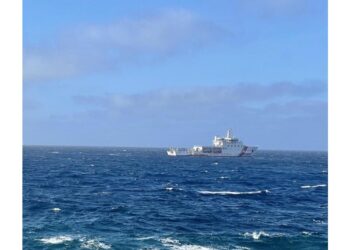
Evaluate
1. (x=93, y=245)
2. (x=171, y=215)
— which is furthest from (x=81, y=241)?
(x=171, y=215)

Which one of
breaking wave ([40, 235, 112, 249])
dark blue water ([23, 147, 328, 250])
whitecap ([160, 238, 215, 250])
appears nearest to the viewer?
breaking wave ([40, 235, 112, 249])

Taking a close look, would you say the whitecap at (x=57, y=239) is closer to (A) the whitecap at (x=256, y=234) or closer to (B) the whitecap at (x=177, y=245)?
(B) the whitecap at (x=177, y=245)

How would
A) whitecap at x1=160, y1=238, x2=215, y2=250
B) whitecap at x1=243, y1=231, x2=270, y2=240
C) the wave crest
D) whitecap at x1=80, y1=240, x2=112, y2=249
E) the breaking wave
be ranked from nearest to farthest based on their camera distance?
whitecap at x1=80, y1=240, x2=112, y2=249, the breaking wave, whitecap at x1=160, y1=238, x2=215, y2=250, the wave crest, whitecap at x1=243, y1=231, x2=270, y2=240

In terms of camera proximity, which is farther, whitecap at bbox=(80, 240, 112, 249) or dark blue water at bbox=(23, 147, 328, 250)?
dark blue water at bbox=(23, 147, 328, 250)

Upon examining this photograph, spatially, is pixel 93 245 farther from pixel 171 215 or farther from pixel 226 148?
pixel 226 148

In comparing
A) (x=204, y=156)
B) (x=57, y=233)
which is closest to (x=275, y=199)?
(x=57, y=233)

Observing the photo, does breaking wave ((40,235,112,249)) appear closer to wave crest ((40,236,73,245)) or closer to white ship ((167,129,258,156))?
wave crest ((40,236,73,245))

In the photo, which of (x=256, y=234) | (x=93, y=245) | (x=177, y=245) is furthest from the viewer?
(x=256, y=234)


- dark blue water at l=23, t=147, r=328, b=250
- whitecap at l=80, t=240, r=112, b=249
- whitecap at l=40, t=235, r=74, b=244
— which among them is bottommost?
dark blue water at l=23, t=147, r=328, b=250

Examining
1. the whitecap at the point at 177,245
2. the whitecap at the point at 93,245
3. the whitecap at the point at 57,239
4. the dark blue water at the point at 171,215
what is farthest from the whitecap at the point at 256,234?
the whitecap at the point at 57,239

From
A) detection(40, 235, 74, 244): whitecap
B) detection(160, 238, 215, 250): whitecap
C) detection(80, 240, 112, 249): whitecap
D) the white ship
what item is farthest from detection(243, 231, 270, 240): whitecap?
the white ship

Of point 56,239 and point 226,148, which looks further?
point 226,148
